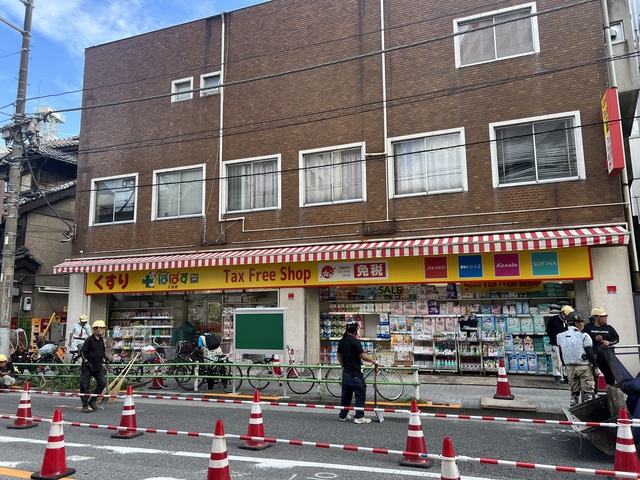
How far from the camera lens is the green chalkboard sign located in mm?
12539

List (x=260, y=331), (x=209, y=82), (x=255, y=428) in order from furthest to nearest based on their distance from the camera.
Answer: (x=209, y=82), (x=260, y=331), (x=255, y=428)

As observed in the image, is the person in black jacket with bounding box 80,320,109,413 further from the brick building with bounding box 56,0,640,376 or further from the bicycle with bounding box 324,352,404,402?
the brick building with bounding box 56,0,640,376

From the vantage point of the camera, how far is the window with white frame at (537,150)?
1323 centimetres

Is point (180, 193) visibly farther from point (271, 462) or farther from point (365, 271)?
point (271, 462)

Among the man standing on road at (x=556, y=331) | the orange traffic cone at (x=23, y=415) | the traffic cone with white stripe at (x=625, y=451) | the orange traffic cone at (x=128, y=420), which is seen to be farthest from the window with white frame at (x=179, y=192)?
the traffic cone with white stripe at (x=625, y=451)

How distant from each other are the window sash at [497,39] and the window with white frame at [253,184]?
684 cm

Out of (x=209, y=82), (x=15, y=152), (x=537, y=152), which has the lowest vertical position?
(x=537, y=152)

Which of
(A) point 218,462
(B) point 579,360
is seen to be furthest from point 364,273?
(A) point 218,462

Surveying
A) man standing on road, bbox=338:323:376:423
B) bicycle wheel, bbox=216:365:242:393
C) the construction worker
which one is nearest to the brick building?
bicycle wheel, bbox=216:365:242:393

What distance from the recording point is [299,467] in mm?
6141

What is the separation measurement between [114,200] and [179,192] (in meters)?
3.07

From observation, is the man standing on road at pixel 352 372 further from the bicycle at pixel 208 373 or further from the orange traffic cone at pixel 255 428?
the bicycle at pixel 208 373

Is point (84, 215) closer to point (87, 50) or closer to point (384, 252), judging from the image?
point (87, 50)

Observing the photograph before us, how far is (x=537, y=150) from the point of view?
1369 cm
